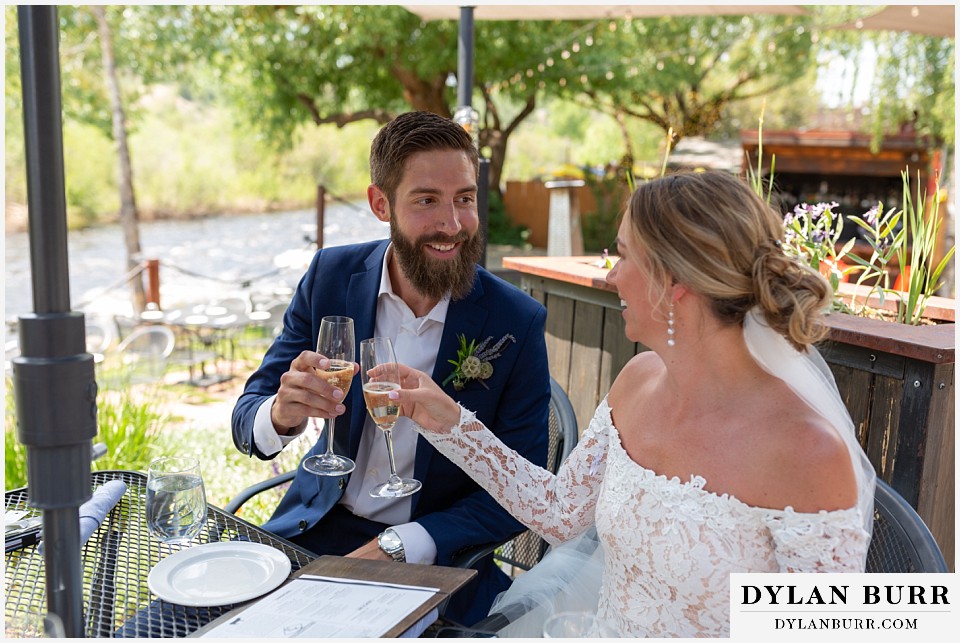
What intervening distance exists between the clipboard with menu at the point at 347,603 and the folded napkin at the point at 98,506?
51cm

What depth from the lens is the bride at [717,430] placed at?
5.35ft

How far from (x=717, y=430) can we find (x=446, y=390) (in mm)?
856

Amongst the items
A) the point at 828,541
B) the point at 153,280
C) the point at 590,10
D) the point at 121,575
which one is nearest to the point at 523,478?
the point at 828,541

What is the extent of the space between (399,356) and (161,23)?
13802mm

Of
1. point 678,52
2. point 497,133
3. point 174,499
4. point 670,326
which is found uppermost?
point 678,52

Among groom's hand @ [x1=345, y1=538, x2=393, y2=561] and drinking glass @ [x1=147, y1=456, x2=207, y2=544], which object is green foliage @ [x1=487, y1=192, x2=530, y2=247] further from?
drinking glass @ [x1=147, y1=456, x2=207, y2=544]

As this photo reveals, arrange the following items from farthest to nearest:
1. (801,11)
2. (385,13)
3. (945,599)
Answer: (385,13) < (801,11) < (945,599)

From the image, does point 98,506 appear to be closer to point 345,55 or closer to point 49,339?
point 49,339

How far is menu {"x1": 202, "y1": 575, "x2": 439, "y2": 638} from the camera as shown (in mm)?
1432

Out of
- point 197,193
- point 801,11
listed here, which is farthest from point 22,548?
point 197,193

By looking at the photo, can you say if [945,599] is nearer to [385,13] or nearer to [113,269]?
[385,13]

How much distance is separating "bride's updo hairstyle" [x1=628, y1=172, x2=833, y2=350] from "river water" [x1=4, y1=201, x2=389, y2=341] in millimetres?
10403

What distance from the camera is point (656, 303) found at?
181cm

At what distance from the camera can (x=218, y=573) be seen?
5.57 ft
